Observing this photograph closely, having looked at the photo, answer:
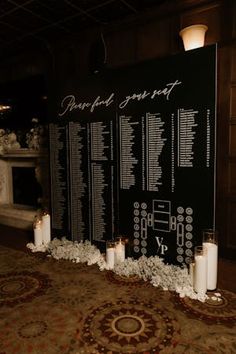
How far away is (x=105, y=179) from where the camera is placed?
114 inches

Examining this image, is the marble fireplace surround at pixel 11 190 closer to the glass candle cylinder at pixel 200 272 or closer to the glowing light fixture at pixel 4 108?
the glowing light fixture at pixel 4 108

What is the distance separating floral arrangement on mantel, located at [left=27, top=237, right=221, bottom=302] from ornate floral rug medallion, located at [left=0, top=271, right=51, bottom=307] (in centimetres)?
44

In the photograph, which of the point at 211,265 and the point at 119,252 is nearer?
the point at 211,265

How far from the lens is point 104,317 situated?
5.85ft

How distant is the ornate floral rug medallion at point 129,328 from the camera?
1526 millimetres

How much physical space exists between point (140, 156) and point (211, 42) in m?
1.27

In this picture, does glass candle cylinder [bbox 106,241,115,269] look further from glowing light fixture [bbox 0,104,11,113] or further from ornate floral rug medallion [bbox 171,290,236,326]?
glowing light fixture [bbox 0,104,11,113]

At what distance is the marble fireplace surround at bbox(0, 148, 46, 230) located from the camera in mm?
4043

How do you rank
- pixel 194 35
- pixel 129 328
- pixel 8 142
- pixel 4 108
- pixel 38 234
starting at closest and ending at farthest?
pixel 129 328 → pixel 194 35 → pixel 38 234 → pixel 8 142 → pixel 4 108

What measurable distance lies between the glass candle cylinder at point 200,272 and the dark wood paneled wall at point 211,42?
779 mm

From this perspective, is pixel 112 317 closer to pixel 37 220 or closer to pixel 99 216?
pixel 99 216

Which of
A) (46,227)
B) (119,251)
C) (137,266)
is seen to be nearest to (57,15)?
(46,227)

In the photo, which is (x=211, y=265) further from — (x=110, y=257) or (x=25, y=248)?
(x=25, y=248)

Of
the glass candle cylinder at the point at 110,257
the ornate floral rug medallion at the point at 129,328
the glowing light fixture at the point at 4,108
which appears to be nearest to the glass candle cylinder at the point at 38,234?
the glass candle cylinder at the point at 110,257
